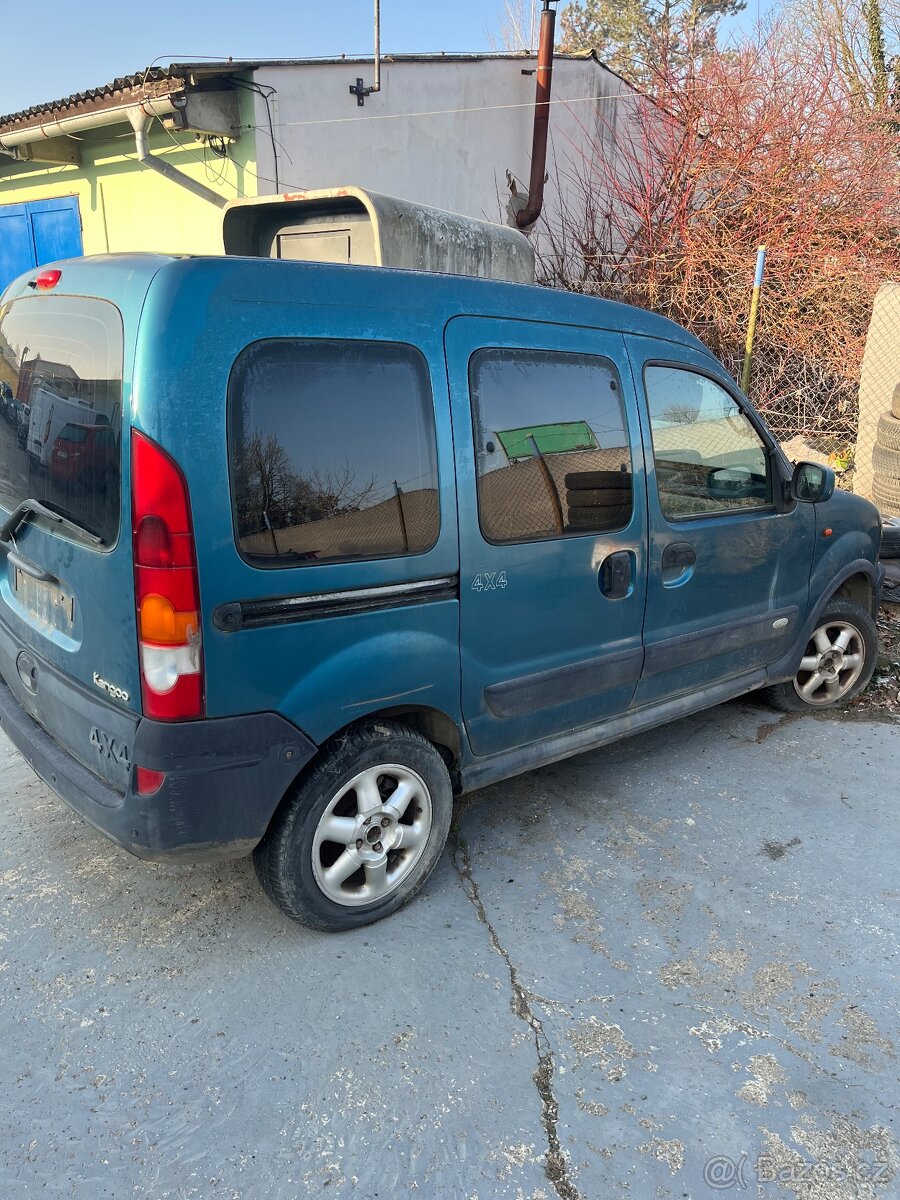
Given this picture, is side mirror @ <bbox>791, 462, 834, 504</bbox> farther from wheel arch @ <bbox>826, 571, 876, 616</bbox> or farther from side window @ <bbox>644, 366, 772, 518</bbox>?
wheel arch @ <bbox>826, 571, 876, 616</bbox>

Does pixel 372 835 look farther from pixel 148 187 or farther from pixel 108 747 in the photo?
pixel 148 187

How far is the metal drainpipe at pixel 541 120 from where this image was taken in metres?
10.3

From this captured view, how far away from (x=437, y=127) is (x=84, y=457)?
8992 mm

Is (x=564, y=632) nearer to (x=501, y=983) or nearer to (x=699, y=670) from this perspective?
(x=699, y=670)

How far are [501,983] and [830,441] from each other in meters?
8.27

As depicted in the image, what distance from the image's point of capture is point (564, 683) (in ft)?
9.96

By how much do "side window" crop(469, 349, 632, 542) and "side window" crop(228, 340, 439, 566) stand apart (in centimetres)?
23

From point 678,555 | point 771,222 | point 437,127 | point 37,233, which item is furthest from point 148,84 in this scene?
point 678,555

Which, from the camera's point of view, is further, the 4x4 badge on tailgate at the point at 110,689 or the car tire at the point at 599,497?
the car tire at the point at 599,497

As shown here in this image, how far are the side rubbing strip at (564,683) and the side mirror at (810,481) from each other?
1113 mm

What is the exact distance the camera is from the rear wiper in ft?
7.57

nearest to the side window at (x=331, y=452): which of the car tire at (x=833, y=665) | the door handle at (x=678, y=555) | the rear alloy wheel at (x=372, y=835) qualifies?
the rear alloy wheel at (x=372, y=835)

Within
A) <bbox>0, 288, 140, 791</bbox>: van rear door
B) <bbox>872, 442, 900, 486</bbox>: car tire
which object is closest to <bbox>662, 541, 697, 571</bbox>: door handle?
<bbox>0, 288, 140, 791</bbox>: van rear door

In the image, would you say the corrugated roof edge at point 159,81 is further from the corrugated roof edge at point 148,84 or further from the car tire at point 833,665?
the car tire at point 833,665
